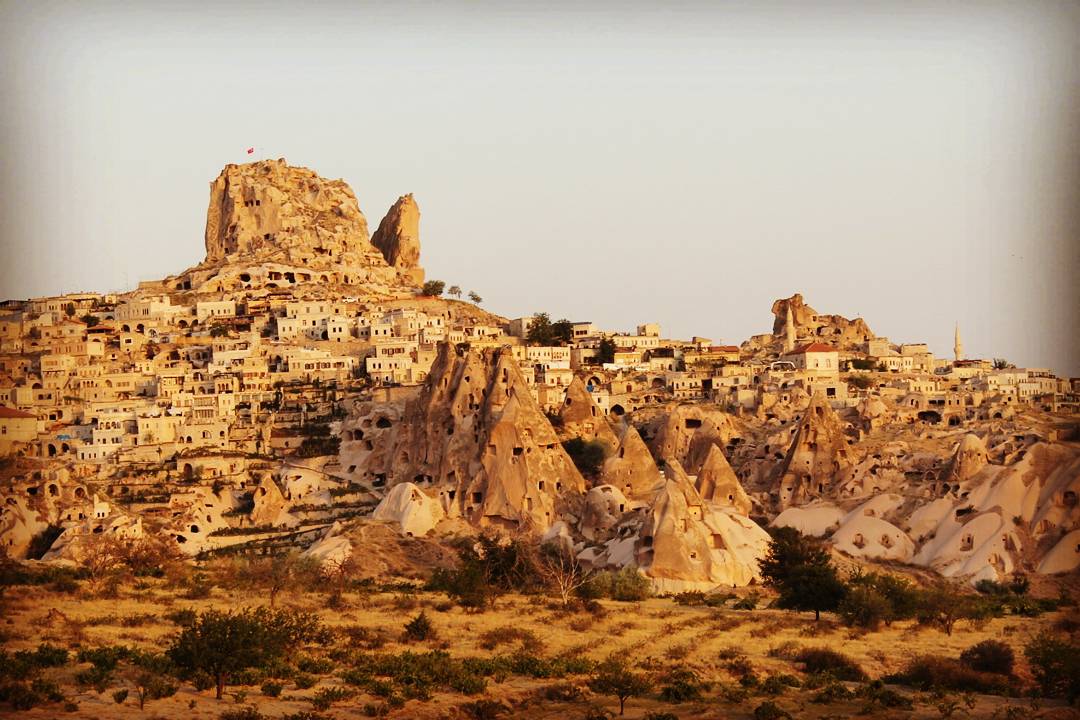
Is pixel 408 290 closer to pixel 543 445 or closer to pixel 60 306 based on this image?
pixel 60 306

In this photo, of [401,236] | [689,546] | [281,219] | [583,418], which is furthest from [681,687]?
[401,236]

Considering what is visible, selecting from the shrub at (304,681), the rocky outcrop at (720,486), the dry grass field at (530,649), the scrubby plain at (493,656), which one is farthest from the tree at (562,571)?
the shrub at (304,681)

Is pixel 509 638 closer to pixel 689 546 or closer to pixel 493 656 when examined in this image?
pixel 493 656

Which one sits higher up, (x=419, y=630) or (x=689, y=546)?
(x=689, y=546)

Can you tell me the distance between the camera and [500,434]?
7500 centimetres

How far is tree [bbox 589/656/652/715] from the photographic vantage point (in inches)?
1629

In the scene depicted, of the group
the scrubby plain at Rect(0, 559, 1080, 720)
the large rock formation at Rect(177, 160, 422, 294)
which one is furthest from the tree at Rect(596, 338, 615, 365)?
the scrubby plain at Rect(0, 559, 1080, 720)

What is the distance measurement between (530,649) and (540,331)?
70.6m

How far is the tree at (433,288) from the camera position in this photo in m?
135

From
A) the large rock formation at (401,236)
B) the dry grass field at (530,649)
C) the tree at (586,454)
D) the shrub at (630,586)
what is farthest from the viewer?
the large rock formation at (401,236)

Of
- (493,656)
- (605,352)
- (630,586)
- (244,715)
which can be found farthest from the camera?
(605,352)

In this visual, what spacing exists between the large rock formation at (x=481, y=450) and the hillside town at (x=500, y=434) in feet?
0.36

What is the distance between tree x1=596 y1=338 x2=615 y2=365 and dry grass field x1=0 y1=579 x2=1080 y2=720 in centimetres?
5279

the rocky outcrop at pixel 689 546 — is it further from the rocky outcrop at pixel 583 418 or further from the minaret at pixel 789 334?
the minaret at pixel 789 334
